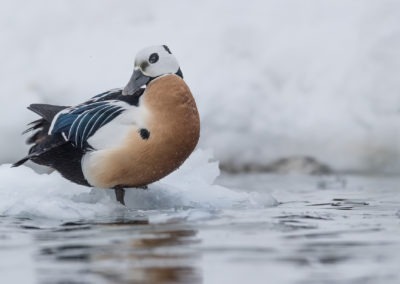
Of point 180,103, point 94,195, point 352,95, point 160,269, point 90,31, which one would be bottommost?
point 160,269

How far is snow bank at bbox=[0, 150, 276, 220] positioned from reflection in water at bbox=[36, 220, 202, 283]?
45 centimetres

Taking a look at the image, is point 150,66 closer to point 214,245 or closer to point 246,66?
point 214,245

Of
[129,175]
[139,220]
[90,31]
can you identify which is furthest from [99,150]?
[90,31]

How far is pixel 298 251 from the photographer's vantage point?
191 inches

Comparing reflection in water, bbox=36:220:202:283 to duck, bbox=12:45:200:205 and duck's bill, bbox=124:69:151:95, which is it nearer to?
duck, bbox=12:45:200:205

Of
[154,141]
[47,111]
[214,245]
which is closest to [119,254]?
[214,245]

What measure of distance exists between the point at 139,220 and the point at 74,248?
1148mm

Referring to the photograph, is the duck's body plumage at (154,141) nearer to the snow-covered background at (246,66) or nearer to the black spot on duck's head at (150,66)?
the black spot on duck's head at (150,66)

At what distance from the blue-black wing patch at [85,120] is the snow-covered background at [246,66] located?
283cm

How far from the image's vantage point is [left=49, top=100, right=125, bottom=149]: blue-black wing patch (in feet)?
22.8

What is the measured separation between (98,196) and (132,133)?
0.43m


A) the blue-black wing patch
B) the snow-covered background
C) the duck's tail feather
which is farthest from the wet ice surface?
the snow-covered background

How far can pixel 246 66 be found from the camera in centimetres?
1066

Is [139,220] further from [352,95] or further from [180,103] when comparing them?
[352,95]
